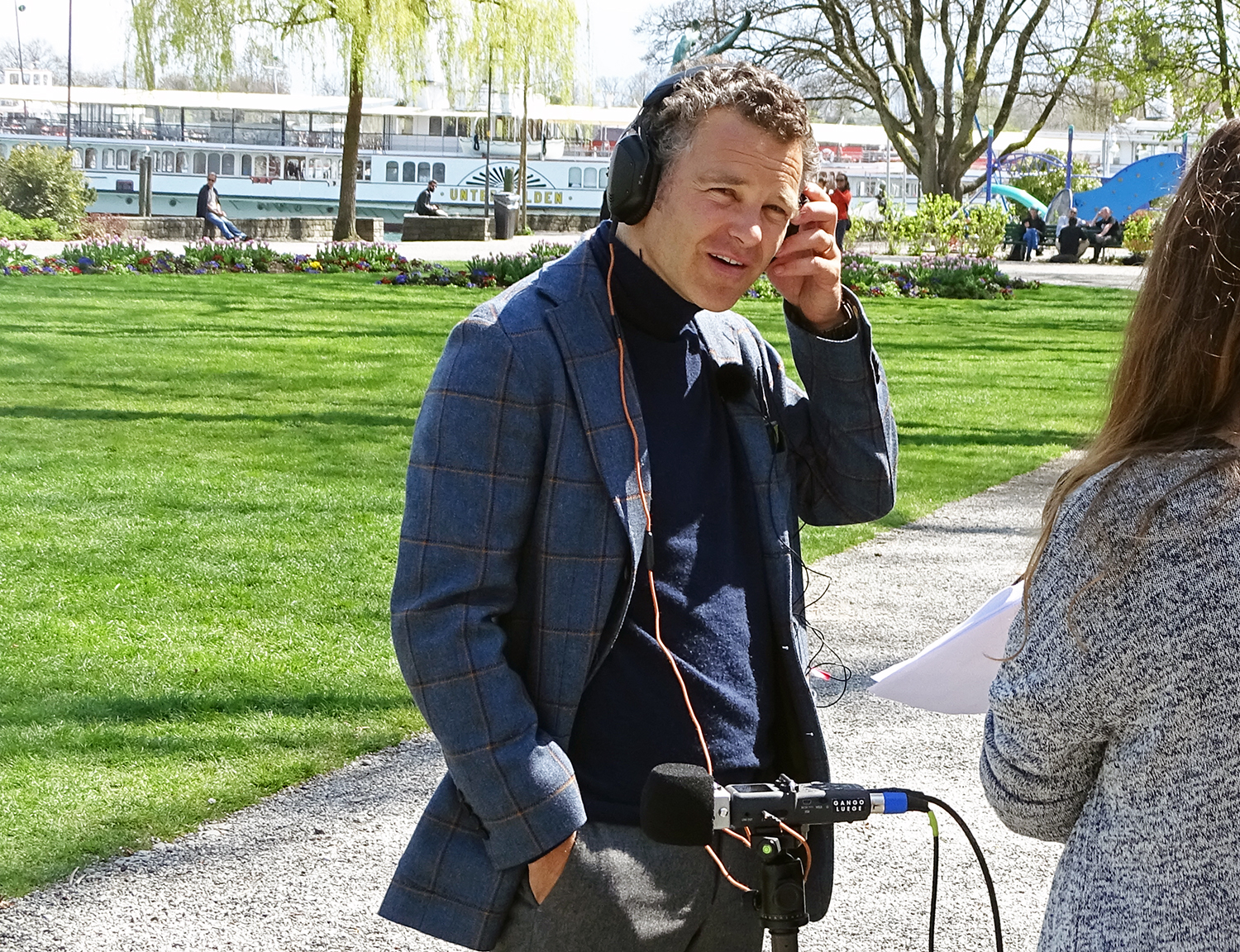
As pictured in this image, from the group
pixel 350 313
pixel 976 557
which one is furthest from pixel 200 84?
pixel 976 557

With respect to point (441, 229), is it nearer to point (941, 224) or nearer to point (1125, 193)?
point (941, 224)

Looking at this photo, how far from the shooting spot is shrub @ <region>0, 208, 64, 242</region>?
30.4 metres

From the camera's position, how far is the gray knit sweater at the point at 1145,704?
1385 mm

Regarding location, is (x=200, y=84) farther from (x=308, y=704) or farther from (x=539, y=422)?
(x=539, y=422)

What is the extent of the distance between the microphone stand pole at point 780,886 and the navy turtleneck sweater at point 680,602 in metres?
0.31

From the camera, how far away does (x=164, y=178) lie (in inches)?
2239

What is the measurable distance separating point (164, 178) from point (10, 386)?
48.4 m

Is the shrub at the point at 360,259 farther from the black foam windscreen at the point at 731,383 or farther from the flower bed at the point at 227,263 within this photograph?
the black foam windscreen at the point at 731,383

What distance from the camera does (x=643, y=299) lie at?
2.13 meters

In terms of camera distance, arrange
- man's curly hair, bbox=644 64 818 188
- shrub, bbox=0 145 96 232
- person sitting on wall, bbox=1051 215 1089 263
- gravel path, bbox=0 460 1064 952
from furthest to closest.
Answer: person sitting on wall, bbox=1051 215 1089 263
shrub, bbox=0 145 96 232
gravel path, bbox=0 460 1064 952
man's curly hair, bbox=644 64 818 188

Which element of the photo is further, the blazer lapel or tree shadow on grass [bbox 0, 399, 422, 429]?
tree shadow on grass [bbox 0, 399, 422, 429]

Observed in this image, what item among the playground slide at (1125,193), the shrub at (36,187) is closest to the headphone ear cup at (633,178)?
the shrub at (36,187)

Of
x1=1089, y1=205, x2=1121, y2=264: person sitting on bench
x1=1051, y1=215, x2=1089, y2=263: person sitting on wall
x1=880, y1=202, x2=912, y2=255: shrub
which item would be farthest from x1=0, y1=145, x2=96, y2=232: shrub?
x1=1089, y1=205, x2=1121, y2=264: person sitting on bench

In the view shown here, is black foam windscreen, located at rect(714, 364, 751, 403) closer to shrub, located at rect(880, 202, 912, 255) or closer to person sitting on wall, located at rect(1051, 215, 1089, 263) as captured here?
shrub, located at rect(880, 202, 912, 255)
